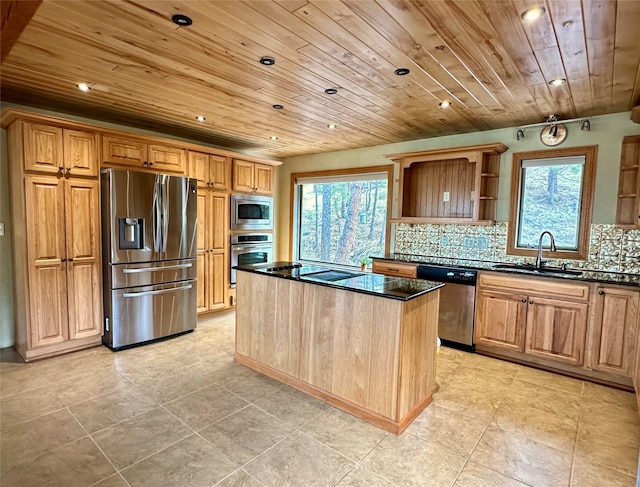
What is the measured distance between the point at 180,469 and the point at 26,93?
3.42 meters

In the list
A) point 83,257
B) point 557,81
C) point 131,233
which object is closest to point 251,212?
point 131,233

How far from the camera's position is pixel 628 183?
129 inches

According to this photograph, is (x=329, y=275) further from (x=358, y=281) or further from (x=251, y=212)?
(x=251, y=212)

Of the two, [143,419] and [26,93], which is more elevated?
[26,93]

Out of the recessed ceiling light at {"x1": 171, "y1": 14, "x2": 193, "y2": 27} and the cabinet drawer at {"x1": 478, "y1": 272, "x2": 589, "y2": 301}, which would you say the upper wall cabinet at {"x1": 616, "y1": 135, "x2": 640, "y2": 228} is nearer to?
the cabinet drawer at {"x1": 478, "y1": 272, "x2": 589, "y2": 301}

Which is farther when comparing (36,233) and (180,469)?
(36,233)

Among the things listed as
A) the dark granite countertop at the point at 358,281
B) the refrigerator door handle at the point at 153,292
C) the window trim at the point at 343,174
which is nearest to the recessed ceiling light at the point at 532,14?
the dark granite countertop at the point at 358,281

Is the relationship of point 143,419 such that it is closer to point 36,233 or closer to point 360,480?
point 360,480

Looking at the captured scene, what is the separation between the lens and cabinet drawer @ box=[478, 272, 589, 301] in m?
3.09

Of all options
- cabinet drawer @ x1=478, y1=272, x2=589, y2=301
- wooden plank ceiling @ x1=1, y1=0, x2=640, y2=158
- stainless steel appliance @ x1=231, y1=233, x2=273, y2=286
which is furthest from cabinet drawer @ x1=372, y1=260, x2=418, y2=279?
stainless steel appliance @ x1=231, y1=233, x2=273, y2=286

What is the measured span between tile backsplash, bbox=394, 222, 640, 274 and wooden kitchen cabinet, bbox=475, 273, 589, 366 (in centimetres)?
56

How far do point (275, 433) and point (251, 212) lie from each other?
336 centimetres

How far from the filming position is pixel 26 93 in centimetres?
309

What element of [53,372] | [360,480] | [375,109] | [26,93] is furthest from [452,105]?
[53,372]
